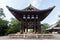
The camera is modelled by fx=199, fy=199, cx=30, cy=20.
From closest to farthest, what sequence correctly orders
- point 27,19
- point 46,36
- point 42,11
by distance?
point 46,36
point 42,11
point 27,19

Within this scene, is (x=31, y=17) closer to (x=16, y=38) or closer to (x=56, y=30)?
(x=16, y=38)

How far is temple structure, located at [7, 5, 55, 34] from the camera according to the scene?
24.0 meters

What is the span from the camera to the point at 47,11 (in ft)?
79.9

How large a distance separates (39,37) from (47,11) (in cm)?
568

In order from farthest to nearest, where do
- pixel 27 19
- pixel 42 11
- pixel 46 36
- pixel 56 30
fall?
pixel 56 30 → pixel 27 19 → pixel 42 11 → pixel 46 36

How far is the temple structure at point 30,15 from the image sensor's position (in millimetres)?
23953

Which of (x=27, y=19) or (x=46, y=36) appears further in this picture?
(x=27, y=19)

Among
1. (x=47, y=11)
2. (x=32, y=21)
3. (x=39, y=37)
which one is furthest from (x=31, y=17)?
(x=39, y=37)

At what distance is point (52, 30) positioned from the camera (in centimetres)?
5019

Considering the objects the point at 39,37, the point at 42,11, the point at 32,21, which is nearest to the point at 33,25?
the point at 32,21

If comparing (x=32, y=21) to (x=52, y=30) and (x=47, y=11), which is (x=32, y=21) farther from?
(x=52, y=30)

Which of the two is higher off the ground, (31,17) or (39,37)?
(31,17)

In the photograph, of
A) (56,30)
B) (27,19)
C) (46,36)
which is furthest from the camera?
(56,30)

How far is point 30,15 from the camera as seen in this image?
979 inches
